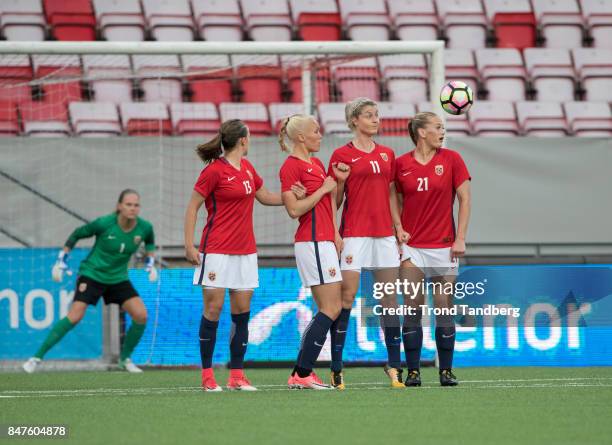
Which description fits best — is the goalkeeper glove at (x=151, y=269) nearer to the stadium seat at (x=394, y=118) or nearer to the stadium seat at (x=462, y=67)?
the stadium seat at (x=394, y=118)

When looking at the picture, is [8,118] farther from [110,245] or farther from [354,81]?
[354,81]

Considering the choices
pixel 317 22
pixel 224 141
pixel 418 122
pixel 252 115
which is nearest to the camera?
pixel 224 141

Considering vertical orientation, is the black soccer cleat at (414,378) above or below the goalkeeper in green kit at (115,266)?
below

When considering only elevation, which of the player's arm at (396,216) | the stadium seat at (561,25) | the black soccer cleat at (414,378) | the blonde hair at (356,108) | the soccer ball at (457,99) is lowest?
the black soccer cleat at (414,378)

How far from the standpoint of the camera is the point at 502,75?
1700 centimetres

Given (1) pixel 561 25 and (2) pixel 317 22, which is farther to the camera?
(1) pixel 561 25

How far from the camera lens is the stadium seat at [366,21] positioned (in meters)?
17.6

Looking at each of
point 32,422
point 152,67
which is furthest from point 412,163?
point 152,67

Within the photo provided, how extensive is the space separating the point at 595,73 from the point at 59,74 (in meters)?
7.72

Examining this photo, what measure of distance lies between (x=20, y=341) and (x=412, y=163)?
5.46m

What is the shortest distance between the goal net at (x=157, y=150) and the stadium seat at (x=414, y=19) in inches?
56.0

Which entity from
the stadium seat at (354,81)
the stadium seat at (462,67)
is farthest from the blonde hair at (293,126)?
the stadium seat at (462,67)

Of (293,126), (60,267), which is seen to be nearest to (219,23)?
(60,267)

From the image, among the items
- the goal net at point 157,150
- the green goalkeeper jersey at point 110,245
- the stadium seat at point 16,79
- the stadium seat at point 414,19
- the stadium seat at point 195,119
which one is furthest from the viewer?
the stadium seat at point 414,19
